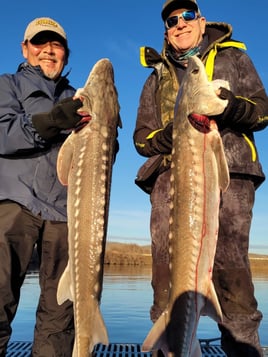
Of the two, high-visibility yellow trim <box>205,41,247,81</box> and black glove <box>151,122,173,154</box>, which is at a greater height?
high-visibility yellow trim <box>205,41,247,81</box>

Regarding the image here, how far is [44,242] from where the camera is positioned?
497cm

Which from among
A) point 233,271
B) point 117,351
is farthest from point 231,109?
point 117,351

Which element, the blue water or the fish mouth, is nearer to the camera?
the fish mouth

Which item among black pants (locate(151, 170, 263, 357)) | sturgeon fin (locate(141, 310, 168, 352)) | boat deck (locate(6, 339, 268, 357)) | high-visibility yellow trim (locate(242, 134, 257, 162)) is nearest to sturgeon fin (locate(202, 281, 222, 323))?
sturgeon fin (locate(141, 310, 168, 352))

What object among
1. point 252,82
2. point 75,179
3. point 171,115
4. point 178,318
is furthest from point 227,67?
point 178,318

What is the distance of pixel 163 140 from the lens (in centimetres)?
492

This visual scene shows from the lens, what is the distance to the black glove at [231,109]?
4.29 m

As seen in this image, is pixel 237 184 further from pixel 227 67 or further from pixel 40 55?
pixel 40 55

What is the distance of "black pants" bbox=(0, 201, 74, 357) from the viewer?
185 inches

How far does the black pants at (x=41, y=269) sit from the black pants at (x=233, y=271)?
2.93 ft

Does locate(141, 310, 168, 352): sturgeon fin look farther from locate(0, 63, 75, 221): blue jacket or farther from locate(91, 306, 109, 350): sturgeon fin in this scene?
locate(0, 63, 75, 221): blue jacket

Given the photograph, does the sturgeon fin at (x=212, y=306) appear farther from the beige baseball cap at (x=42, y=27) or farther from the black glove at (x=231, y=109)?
the beige baseball cap at (x=42, y=27)

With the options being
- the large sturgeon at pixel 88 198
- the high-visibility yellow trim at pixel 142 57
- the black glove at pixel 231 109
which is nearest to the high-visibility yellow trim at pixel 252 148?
the black glove at pixel 231 109

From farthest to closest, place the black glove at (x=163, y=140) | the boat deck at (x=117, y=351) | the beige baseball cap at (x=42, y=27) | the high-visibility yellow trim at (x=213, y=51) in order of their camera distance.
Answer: the boat deck at (x=117, y=351) → the beige baseball cap at (x=42, y=27) → the high-visibility yellow trim at (x=213, y=51) → the black glove at (x=163, y=140)
